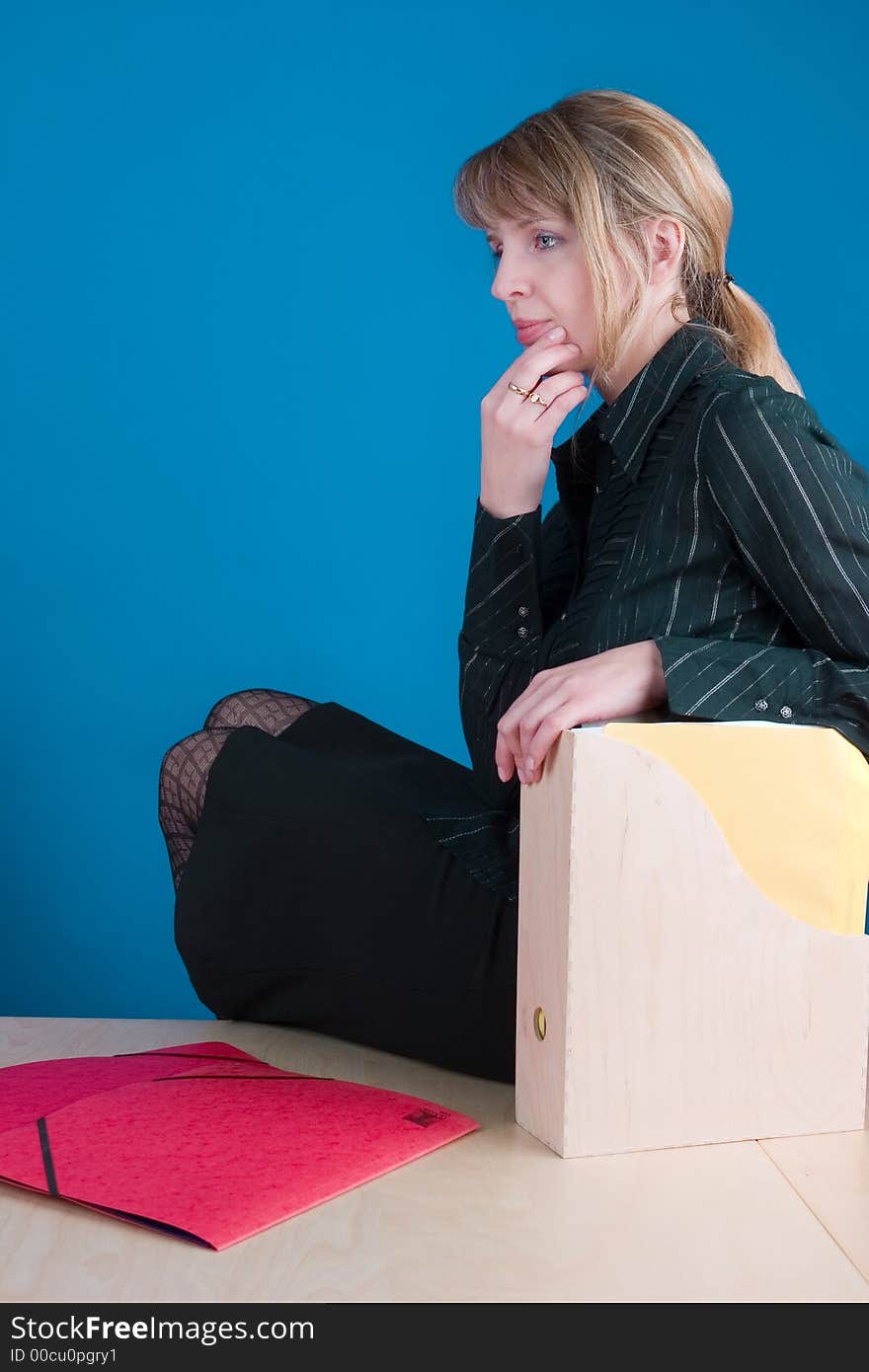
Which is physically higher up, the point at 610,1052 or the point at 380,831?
the point at 380,831

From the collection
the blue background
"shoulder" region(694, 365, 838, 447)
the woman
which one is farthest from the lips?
the blue background

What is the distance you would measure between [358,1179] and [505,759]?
0.34 m

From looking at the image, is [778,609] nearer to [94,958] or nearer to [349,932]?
[349,932]

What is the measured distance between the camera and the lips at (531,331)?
1425 mm

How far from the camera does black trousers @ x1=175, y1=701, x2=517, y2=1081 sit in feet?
4.27

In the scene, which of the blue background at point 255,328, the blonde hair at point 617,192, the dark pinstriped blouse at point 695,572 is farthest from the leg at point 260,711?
the blue background at point 255,328

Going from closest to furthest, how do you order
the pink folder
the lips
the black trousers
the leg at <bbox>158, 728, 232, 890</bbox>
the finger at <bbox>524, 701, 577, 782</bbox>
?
the pink folder
the finger at <bbox>524, 701, 577, 782</bbox>
the black trousers
the lips
the leg at <bbox>158, 728, 232, 890</bbox>

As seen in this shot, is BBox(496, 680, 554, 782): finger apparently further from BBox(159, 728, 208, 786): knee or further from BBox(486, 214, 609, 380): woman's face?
BBox(159, 728, 208, 786): knee

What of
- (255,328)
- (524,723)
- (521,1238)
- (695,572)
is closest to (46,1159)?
(521,1238)

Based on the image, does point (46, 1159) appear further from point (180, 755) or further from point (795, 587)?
point (795, 587)

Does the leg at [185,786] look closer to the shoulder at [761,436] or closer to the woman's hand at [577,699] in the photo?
the woman's hand at [577,699]

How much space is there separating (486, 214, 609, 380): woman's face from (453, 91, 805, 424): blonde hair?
0.01 meters

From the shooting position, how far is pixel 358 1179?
1050 mm
